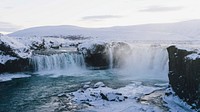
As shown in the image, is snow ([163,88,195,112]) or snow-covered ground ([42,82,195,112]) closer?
snow ([163,88,195,112])

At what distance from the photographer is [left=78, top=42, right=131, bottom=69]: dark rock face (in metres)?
50.3

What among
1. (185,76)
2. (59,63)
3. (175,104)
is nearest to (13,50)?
(59,63)

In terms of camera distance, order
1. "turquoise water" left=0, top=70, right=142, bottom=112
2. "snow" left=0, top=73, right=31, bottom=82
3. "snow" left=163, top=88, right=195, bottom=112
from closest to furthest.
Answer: "snow" left=163, top=88, right=195, bottom=112
"turquoise water" left=0, top=70, right=142, bottom=112
"snow" left=0, top=73, right=31, bottom=82

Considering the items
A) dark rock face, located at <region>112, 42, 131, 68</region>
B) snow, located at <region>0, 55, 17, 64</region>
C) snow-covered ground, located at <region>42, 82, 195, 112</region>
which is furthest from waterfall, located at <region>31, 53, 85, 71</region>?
snow-covered ground, located at <region>42, 82, 195, 112</region>

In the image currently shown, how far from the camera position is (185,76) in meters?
25.3

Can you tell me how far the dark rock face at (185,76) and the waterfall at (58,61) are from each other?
22724 millimetres

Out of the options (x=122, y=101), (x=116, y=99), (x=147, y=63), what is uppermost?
(x=147, y=63)

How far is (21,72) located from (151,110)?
2723 centimetres

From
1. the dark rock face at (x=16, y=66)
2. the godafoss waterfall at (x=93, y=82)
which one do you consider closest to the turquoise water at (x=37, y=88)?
the godafoss waterfall at (x=93, y=82)

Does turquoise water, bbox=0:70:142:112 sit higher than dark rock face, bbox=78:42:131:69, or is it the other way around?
dark rock face, bbox=78:42:131:69

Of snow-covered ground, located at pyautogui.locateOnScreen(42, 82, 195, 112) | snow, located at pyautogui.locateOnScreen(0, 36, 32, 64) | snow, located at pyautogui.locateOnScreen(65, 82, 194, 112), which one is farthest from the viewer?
snow, located at pyautogui.locateOnScreen(0, 36, 32, 64)

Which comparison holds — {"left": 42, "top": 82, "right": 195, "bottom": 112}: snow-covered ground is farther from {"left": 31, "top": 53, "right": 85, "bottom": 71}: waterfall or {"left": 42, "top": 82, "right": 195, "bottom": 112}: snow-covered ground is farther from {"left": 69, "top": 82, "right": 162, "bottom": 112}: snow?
{"left": 31, "top": 53, "right": 85, "bottom": 71}: waterfall

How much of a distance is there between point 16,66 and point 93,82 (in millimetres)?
15129

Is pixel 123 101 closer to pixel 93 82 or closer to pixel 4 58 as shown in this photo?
pixel 93 82
